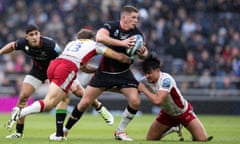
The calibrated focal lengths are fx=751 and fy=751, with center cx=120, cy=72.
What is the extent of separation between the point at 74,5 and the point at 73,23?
1.23 meters

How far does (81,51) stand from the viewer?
1406 centimetres

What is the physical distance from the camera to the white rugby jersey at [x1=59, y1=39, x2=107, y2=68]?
1402cm

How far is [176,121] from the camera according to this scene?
14.6 m

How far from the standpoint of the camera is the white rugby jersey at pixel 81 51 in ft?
46.0

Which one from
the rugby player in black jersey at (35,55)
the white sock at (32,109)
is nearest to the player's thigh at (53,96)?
the white sock at (32,109)

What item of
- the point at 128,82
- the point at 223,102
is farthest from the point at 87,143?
the point at 223,102

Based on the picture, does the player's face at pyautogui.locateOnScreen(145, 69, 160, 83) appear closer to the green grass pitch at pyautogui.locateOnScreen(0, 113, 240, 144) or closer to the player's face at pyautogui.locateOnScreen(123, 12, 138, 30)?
the player's face at pyautogui.locateOnScreen(123, 12, 138, 30)

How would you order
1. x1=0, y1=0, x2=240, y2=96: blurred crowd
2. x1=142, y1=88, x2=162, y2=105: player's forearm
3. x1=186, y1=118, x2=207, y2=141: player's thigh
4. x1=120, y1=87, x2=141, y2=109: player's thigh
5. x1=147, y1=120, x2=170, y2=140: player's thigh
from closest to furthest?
x1=142, y1=88, x2=162, y2=105: player's forearm, x1=120, y1=87, x2=141, y2=109: player's thigh, x1=186, y1=118, x2=207, y2=141: player's thigh, x1=147, y1=120, x2=170, y2=140: player's thigh, x1=0, y1=0, x2=240, y2=96: blurred crowd

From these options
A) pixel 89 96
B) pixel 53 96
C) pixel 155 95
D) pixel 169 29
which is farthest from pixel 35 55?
pixel 169 29

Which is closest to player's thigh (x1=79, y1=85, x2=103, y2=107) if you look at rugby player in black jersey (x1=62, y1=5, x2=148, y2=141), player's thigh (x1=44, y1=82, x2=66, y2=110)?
rugby player in black jersey (x1=62, y1=5, x2=148, y2=141)

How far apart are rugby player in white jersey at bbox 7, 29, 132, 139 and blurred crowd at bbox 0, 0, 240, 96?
13169 mm

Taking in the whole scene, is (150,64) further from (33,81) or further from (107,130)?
(107,130)

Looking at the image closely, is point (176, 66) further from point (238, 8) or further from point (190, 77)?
point (238, 8)

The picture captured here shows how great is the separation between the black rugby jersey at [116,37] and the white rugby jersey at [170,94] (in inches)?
21.7
